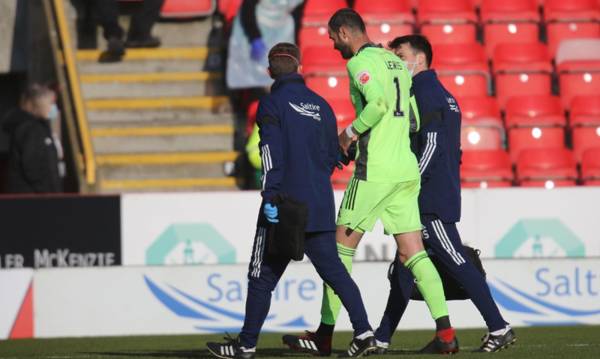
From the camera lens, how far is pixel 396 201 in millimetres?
8359

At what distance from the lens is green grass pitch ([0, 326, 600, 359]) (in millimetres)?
8844

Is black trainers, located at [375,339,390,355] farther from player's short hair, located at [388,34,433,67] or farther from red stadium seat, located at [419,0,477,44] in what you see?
red stadium seat, located at [419,0,477,44]

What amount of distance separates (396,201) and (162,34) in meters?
9.74

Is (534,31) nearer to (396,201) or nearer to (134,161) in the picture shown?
(134,161)

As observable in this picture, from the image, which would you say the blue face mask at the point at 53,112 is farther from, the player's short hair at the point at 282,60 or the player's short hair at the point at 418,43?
the player's short hair at the point at 282,60

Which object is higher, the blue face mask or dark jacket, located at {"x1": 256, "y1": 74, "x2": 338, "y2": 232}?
the blue face mask

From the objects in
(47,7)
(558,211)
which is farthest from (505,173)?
(47,7)

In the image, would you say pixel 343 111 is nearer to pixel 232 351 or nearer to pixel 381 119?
pixel 381 119

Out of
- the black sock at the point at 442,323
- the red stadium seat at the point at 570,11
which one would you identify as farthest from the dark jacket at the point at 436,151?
the red stadium seat at the point at 570,11

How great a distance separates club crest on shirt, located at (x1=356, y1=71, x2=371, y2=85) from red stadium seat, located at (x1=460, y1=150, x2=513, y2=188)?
23.5 ft

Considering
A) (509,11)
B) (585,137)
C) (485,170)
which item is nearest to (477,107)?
(485,170)

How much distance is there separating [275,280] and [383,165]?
35.4 inches

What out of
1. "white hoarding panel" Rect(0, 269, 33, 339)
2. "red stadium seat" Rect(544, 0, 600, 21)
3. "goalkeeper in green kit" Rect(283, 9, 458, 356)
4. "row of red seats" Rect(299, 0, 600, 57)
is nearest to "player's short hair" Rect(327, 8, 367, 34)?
"goalkeeper in green kit" Rect(283, 9, 458, 356)

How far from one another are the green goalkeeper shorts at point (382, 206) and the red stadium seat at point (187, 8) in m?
9.33
